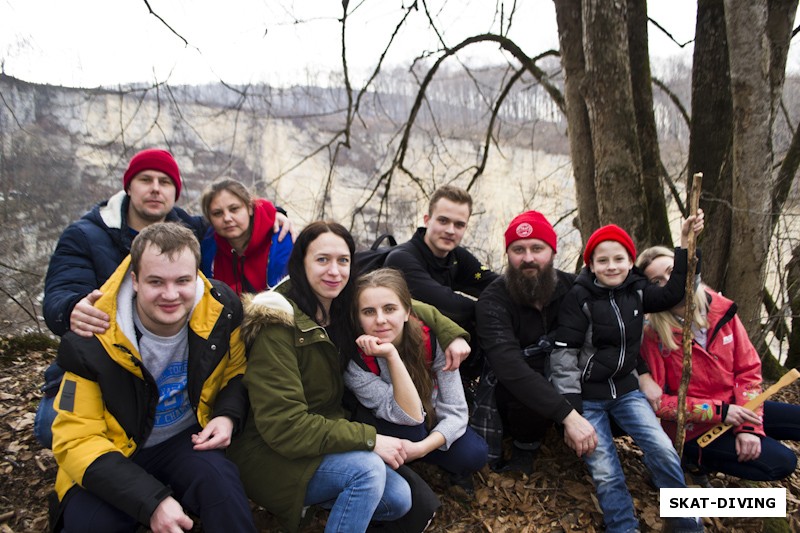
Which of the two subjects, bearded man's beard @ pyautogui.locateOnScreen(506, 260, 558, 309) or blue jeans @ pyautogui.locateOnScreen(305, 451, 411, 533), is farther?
bearded man's beard @ pyautogui.locateOnScreen(506, 260, 558, 309)

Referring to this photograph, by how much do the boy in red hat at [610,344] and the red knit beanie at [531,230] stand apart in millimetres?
250

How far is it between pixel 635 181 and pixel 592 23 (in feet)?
4.12

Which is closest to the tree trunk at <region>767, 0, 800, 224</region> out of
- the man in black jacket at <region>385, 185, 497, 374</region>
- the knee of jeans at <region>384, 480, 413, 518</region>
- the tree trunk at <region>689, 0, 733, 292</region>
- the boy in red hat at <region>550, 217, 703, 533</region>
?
the tree trunk at <region>689, 0, 733, 292</region>

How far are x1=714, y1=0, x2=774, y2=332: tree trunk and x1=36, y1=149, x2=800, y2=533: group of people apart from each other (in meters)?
1.27

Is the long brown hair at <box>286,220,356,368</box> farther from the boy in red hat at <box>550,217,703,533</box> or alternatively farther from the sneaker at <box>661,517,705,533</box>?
the sneaker at <box>661,517,705,533</box>

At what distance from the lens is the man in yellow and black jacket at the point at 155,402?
1.94 metres

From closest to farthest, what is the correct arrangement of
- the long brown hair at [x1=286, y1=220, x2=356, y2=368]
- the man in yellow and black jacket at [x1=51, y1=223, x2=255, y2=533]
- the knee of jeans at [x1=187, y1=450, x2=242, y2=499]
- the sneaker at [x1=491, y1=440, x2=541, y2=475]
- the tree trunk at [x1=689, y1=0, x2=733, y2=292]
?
the man in yellow and black jacket at [x1=51, y1=223, x2=255, y2=533] < the knee of jeans at [x1=187, y1=450, x2=242, y2=499] < the long brown hair at [x1=286, y1=220, x2=356, y2=368] < the sneaker at [x1=491, y1=440, x2=541, y2=475] < the tree trunk at [x1=689, y1=0, x2=733, y2=292]

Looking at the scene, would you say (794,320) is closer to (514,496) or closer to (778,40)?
(778,40)

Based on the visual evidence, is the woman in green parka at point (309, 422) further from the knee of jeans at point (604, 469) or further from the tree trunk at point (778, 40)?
the tree trunk at point (778, 40)

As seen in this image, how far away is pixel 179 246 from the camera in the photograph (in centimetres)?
220

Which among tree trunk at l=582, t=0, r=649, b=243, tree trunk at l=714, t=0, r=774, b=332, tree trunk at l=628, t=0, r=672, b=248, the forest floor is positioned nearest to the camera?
the forest floor

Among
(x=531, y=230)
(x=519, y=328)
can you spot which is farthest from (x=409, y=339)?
(x=531, y=230)

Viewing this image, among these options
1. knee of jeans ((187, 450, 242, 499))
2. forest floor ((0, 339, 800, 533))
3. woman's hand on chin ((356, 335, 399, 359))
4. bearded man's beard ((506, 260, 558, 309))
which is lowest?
forest floor ((0, 339, 800, 533))

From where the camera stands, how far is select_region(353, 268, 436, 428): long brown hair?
257 cm
